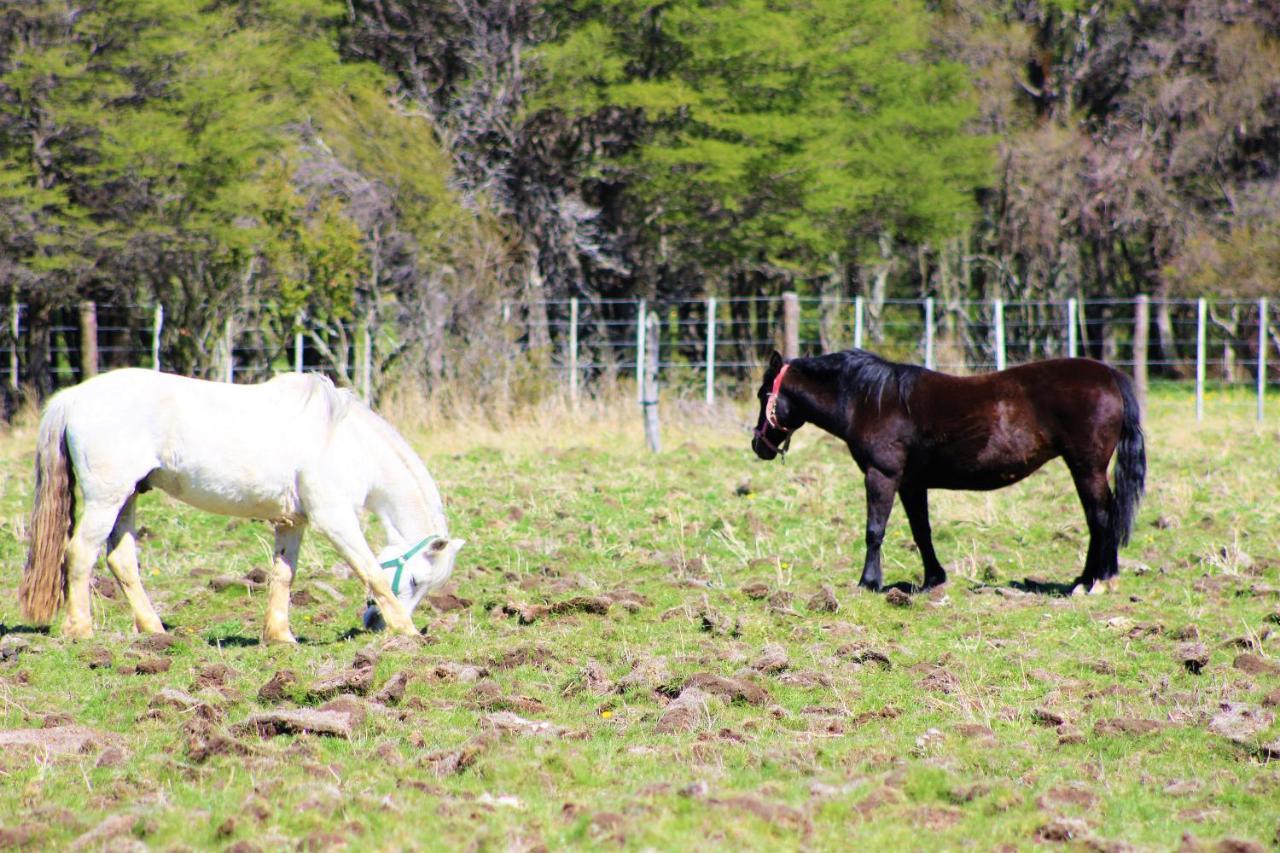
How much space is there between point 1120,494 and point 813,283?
78.9 feet

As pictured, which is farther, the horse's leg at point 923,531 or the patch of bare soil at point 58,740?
the horse's leg at point 923,531

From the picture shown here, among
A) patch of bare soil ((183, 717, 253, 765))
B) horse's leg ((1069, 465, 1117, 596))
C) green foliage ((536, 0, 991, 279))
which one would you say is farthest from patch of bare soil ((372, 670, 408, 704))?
green foliage ((536, 0, 991, 279))

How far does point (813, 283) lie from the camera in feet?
109

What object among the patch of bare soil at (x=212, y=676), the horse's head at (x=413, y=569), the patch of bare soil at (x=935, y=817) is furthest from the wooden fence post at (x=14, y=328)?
the patch of bare soil at (x=935, y=817)

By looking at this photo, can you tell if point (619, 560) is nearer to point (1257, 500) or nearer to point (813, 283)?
point (1257, 500)

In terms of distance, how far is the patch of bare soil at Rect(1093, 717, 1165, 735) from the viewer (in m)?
6.00

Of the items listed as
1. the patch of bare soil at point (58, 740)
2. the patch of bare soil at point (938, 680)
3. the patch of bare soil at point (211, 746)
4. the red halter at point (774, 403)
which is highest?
the red halter at point (774, 403)

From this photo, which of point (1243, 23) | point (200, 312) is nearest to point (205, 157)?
point (200, 312)

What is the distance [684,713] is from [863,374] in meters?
3.93

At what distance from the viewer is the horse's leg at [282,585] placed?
8.04 metres

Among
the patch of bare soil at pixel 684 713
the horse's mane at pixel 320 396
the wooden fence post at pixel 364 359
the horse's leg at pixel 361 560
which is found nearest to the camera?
the patch of bare soil at pixel 684 713

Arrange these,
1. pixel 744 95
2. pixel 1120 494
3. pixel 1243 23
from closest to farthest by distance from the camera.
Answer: pixel 1120 494
pixel 744 95
pixel 1243 23

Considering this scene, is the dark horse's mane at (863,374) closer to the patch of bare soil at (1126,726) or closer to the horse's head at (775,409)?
the horse's head at (775,409)

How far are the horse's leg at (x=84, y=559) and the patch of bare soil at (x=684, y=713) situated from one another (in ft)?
11.1
